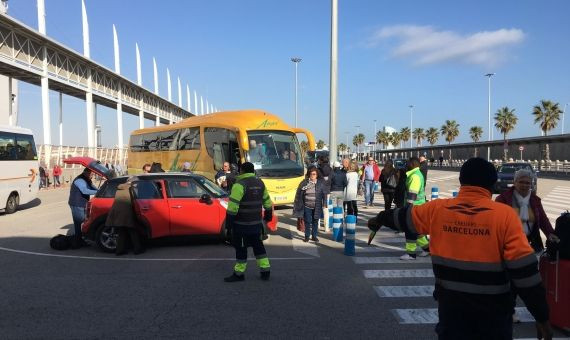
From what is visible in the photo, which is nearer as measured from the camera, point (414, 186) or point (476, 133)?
point (414, 186)

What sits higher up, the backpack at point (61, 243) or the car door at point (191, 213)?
the car door at point (191, 213)

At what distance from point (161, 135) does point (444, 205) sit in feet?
69.8

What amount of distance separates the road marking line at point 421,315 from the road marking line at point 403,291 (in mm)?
653

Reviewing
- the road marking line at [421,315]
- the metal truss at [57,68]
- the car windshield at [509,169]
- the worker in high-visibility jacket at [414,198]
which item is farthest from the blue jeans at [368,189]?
the metal truss at [57,68]

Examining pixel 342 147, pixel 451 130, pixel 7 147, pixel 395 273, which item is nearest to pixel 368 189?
pixel 395 273

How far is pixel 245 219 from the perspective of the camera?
7.02m

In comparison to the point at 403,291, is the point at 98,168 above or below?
above

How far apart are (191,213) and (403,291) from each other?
16.0ft

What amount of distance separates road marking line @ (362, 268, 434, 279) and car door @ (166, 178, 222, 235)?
3.55m

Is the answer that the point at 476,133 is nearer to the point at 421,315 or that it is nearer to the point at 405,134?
the point at 405,134

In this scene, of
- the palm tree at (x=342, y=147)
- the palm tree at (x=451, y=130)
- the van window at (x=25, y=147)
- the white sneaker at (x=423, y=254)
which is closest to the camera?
the white sneaker at (x=423, y=254)

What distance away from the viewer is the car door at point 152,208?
31.2 feet

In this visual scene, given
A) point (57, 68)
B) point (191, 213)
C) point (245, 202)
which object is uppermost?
point (57, 68)

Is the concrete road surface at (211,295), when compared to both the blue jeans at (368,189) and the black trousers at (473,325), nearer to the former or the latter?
the black trousers at (473,325)
